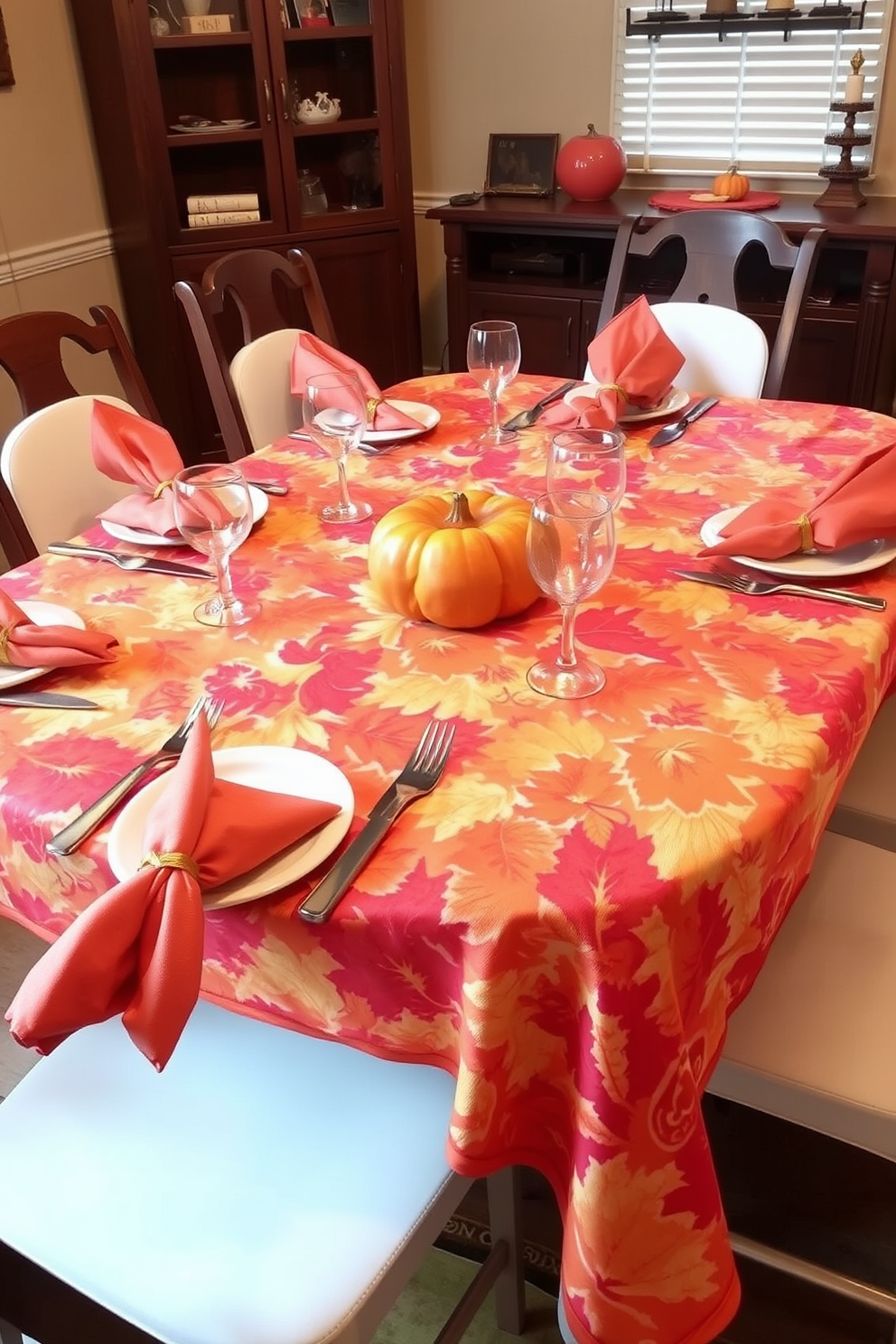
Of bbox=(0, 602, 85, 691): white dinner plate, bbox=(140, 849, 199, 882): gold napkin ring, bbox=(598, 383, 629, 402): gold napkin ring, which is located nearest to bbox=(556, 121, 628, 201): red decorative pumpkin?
bbox=(598, 383, 629, 402): gold napkin ring

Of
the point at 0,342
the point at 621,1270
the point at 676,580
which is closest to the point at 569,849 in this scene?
the point at 621,1270

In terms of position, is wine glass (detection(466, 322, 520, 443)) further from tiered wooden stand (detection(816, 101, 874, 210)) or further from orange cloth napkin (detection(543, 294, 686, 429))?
tiered wooden stand (detection(816, 101, 874, 210))

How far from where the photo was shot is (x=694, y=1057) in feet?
2.61

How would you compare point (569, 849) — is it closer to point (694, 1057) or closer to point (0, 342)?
point (694, 1057)

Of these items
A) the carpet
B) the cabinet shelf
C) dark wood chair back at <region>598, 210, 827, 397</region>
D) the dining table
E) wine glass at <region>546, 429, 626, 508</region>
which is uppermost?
the cabinet shelf

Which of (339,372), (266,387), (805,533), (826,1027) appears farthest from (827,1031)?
(266,387)

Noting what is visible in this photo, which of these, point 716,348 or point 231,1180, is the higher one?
point 716,348

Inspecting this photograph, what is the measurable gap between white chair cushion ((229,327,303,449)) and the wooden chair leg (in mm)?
1251

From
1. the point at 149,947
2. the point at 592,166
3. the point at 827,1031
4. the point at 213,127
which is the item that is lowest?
the point at 827,1031

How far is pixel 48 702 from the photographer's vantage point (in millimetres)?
993

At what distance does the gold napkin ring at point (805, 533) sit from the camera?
1.15 meters

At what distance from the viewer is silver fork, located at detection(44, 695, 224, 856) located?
812 millimetres

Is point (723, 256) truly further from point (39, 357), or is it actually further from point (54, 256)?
point (54, 256)

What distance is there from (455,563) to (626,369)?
704 millimetres
